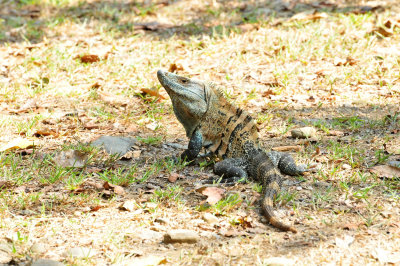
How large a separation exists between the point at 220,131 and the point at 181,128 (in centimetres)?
115

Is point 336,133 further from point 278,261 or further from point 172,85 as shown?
point 278,261

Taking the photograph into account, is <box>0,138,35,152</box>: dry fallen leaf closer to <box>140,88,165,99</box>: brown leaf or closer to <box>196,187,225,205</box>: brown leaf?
<box>140,88,165,99</box>: brown leaf

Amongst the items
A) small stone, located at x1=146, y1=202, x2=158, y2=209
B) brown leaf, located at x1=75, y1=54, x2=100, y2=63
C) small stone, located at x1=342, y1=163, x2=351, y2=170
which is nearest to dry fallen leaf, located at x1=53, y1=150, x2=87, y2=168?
small stone, located at x1=146, y1=202, x2=158, y2=209

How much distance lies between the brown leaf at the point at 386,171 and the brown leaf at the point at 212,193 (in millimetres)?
1525

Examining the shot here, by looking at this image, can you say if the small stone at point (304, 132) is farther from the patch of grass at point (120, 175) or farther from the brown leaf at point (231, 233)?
the brown leaf at point (231, 233)

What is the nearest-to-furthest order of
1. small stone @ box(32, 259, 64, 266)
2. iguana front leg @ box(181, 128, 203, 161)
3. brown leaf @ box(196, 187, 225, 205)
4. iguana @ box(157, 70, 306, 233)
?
small stone @ box(32, 259, 64, 266)
brown leaf @ box(196, 187, 225, 205)
iguana @ box(157, 70, 306, 233)
iguana front leg @ box(181, 128, 203, 161)

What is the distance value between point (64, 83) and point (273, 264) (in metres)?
5.06

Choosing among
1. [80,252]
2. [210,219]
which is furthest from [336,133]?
[80,252]

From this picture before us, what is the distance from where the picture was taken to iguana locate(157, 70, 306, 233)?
509 centimetres

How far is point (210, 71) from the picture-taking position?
313 inches

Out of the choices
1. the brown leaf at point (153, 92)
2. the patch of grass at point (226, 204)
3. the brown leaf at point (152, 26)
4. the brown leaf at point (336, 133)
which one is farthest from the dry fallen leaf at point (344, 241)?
the brown leaf at point (152, 26)

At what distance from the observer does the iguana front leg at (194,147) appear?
5369 mm

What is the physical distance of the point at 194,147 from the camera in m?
5.37

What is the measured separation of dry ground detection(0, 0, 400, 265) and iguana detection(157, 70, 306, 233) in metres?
0.21
